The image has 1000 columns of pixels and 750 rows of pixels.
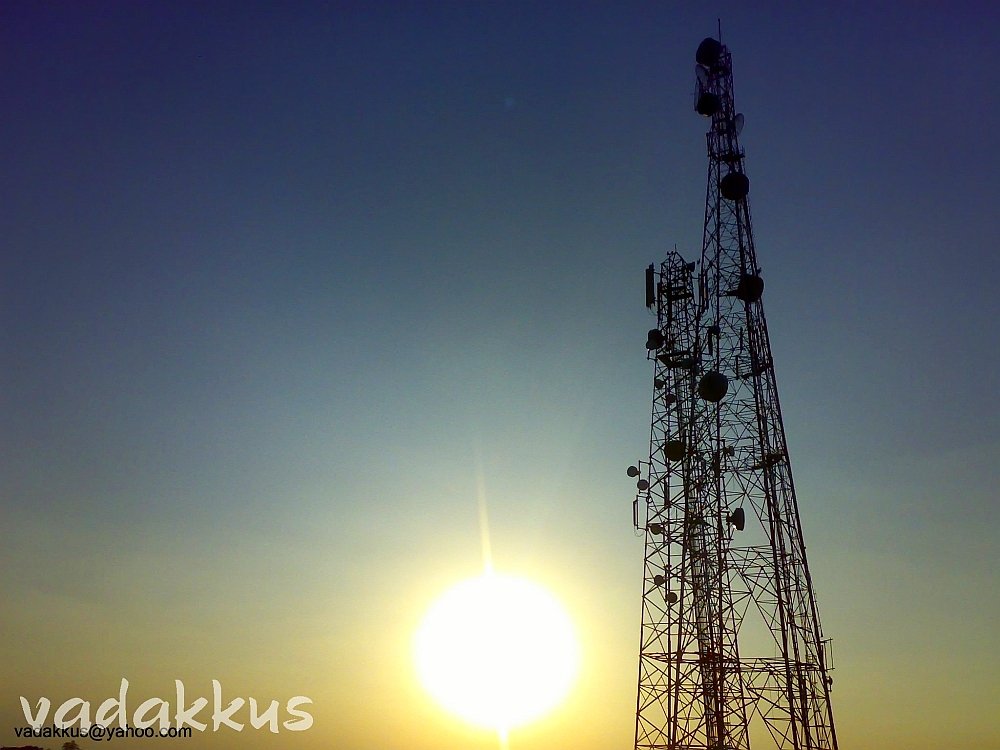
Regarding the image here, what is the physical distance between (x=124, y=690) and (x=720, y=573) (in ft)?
105

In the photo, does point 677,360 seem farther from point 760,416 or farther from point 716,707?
point 716,707

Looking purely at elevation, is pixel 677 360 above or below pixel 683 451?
above

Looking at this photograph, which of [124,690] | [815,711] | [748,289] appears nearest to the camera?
[815,711]

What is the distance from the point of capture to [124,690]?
4203 cm

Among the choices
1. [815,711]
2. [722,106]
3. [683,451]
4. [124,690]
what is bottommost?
[815,711]

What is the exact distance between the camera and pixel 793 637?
130 feet

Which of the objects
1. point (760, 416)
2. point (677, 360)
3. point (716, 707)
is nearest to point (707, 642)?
point (716, 707)

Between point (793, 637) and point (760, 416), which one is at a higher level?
point (760, 416)

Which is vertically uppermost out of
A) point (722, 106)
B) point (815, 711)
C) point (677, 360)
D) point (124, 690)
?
point (722, 106)

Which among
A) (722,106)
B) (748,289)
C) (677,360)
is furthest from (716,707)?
(722,106)

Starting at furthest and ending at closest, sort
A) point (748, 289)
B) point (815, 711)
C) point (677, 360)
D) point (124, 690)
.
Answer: point (677, 360) → point (748, 289) → point (124, 690) → point (815, 711)

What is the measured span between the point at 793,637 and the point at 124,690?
34531 millimetres

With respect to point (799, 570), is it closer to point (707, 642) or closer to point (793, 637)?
point (793, 637)

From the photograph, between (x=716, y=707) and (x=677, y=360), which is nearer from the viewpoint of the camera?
(x=716, y=707)
